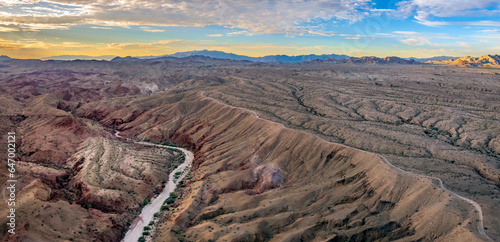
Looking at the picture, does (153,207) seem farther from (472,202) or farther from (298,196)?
(472,202)

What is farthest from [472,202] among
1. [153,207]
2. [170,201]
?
[153,207]

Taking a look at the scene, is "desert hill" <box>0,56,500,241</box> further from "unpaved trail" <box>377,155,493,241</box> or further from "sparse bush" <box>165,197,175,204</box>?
"sparse bush" <box>165,197,175,204</box>

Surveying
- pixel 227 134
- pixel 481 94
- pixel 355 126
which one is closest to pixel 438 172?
pixel 355 126

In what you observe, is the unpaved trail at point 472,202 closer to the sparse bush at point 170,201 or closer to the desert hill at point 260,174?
the desert hill at point 260,174

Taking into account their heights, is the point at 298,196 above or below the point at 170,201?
above

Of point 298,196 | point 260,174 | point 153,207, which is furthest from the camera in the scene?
point 260,174

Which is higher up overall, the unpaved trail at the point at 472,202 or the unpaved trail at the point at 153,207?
the unpaved trail at the point at 472,202

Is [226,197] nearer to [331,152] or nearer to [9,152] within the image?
[331,152]

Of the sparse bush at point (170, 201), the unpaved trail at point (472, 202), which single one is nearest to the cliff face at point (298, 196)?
the unpaved trail at point (472, 202)
